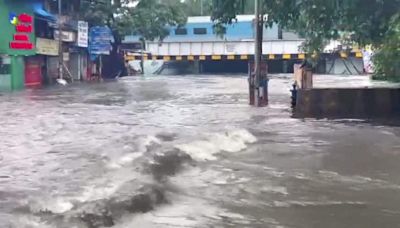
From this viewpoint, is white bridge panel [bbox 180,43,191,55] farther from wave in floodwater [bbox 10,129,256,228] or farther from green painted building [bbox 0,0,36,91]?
wave in floodwater [bbox 10,129,256,228]

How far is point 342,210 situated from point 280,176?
1.90 m

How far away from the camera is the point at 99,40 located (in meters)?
43.2

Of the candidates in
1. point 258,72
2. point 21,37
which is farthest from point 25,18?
point 258,72

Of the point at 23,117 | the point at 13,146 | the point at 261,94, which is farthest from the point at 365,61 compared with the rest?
the point at 13,146

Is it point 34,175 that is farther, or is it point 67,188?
point 34,175

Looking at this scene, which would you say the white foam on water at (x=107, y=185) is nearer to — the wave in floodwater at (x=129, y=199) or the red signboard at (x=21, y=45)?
the wave in floodwater at (x=129, y=199)

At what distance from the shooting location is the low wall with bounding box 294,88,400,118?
16672 mm

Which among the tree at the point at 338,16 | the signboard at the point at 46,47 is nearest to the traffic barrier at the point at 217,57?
the signboard at the point at 46,47

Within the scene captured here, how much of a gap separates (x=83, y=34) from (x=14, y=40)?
1043 centimetres

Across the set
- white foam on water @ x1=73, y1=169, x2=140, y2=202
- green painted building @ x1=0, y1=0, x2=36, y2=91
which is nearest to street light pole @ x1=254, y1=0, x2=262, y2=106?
white foam on water @ x1=73, y1=169, x2=140, y2=202

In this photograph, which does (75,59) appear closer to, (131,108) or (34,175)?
(131,108)

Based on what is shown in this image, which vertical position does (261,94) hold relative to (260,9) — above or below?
below

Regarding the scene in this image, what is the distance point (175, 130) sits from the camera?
45.8ft

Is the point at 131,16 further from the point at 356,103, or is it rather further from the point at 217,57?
the point at 356,103
